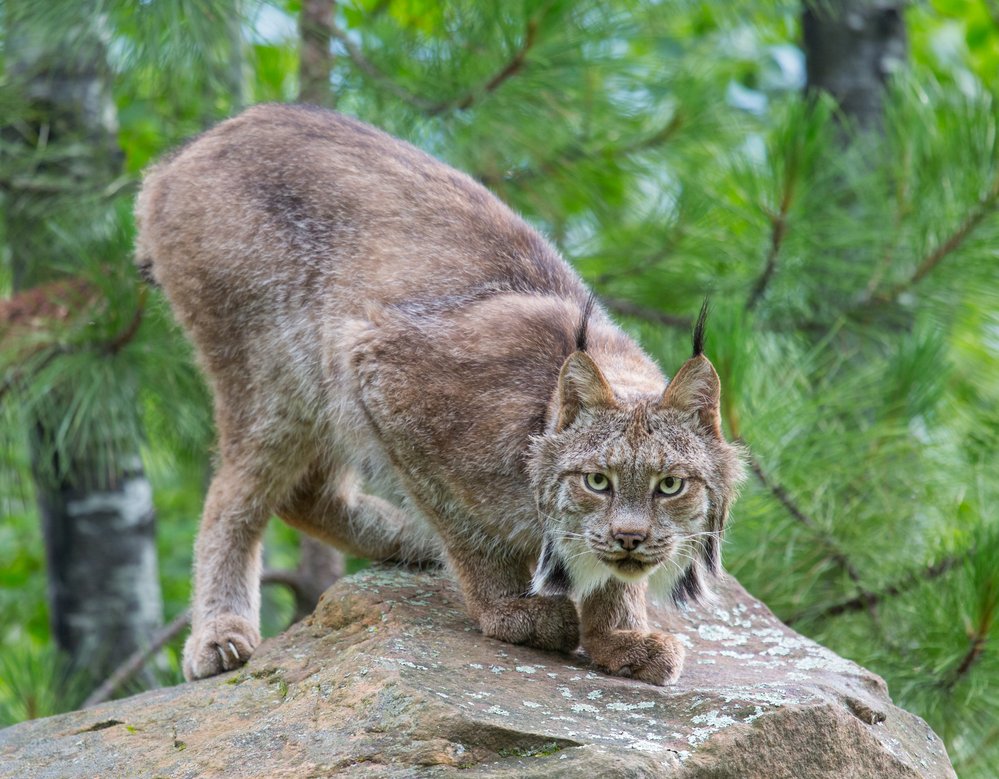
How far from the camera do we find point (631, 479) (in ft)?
13.2

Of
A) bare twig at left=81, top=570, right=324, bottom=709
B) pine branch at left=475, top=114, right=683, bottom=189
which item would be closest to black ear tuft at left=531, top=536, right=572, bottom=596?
bare twig at left=81, top=570, right=324, bottom=709

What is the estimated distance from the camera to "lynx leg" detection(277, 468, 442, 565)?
17.5ft

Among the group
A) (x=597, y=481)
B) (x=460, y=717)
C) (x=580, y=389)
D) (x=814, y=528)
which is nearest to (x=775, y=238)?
(x=814, y=528)

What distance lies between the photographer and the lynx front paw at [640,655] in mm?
4133

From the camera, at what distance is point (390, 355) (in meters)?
4.77

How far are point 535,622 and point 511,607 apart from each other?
3.8 inches

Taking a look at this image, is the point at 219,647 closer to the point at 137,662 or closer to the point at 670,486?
the point at 670,486

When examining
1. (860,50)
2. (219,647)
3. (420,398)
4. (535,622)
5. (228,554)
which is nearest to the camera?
(535,622)

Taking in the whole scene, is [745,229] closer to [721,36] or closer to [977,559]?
[977,559]

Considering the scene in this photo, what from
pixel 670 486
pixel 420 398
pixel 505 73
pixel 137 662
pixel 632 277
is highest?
pixel 505 73

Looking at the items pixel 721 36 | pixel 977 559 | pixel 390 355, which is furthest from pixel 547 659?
pixel 721 36

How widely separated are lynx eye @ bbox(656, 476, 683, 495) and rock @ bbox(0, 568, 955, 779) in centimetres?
60

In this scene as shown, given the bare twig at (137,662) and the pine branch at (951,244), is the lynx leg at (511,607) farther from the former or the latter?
the pine branch at (951,244)

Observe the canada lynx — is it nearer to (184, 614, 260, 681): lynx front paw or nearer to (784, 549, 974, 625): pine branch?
(184, 614, 260, 681): lynx front paw
